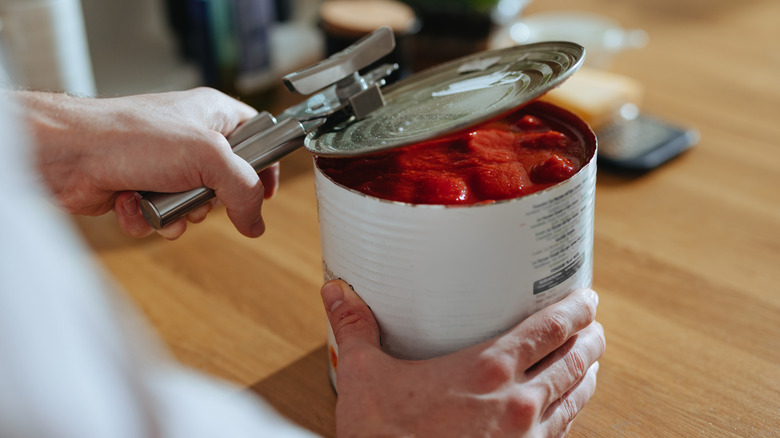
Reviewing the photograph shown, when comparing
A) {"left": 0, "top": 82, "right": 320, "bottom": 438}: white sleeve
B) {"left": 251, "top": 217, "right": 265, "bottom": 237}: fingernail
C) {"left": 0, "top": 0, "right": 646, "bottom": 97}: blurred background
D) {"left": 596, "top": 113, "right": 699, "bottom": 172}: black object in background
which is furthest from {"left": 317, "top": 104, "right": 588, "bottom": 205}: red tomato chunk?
{"left": 0, "top": 0, "right": 646, "bottom": 97}: blurred background

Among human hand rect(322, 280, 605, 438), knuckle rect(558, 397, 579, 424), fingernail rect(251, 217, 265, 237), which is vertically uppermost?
fingernail rect(251, 217, 265, 237)

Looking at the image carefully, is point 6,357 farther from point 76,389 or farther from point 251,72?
point 251,72

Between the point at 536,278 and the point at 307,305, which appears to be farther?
the point at 307,305

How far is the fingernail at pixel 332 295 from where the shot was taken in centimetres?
55

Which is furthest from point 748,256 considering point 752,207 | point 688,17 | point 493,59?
point 688,17

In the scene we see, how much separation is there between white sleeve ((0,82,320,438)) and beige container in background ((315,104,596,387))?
169mm

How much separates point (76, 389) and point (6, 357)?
0.03 meters

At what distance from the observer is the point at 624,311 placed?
0.74m

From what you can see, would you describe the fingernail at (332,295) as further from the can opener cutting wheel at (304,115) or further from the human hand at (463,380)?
the can opener cutting wheel at (304,115)

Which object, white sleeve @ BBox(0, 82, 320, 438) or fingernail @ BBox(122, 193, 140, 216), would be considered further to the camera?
fingernail @ BBox(122, 193, 140, 216)

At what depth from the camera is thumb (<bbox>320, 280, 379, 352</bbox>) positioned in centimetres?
54

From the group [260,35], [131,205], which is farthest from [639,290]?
[260,35]

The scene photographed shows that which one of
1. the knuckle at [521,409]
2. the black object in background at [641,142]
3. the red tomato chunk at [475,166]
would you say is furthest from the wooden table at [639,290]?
the red tomato chunk at [475,166]

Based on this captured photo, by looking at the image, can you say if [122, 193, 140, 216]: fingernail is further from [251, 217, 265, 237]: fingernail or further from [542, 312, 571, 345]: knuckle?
[542, 312, 571, 345]: knuckle
